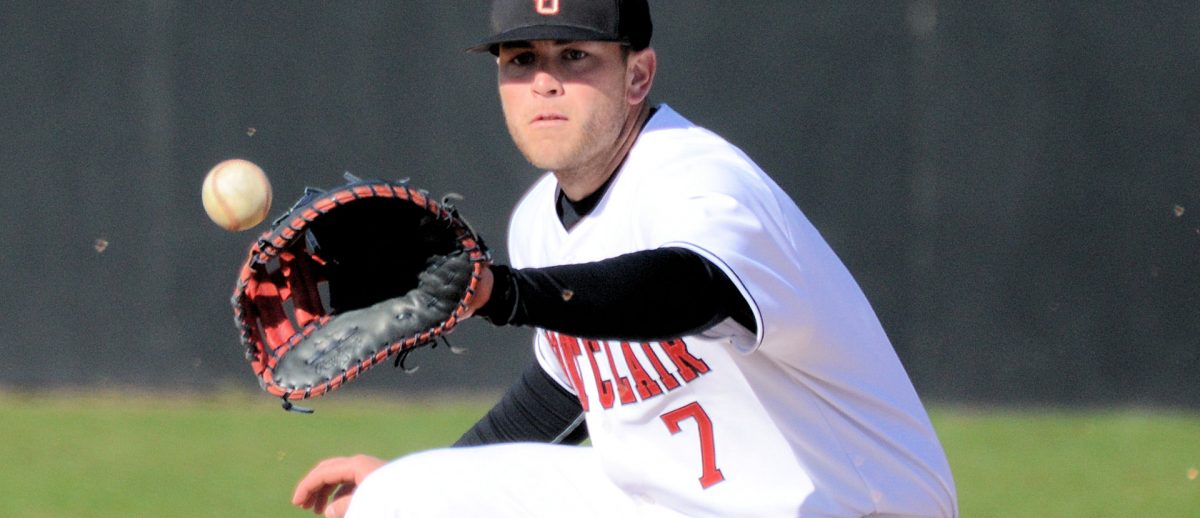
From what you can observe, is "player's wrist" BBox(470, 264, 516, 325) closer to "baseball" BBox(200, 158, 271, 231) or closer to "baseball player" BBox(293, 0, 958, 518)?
"baseball player" BBox(293, 0, 958, 518)

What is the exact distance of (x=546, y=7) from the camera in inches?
106

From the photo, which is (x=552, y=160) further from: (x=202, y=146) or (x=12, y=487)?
(x=202, y=146)

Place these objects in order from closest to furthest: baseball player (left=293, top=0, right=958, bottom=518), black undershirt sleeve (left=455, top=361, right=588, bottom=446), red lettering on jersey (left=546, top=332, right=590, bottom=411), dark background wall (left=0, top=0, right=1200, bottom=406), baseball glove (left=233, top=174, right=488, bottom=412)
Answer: baseball glove (left=233, top=174, right=488, bottom=412) → baseball player (left=293, top=0, right=958, bottom=518) → red lettering on jersey (left=546, top=332, right=590, bottom=411) → black undershirt sleeve (left=455, top=361, right=588, bottom=446) → dark background wall (left=0, top=0, right=1200, bottom=406)

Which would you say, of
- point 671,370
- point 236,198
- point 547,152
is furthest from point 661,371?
point 236,198

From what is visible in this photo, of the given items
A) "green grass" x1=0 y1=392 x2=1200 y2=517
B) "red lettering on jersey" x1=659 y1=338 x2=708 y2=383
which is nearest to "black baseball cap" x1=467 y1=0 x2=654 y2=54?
"red lettering on jersey" x1=659 y1=338 x2=708 y2=383

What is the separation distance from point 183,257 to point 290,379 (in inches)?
195

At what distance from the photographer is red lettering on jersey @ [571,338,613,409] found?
2.86 metres

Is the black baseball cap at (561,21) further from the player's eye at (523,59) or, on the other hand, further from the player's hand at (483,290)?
the player's hand at (483,290)

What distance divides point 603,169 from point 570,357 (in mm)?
393

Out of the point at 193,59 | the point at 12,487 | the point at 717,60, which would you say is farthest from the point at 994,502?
the point at 193,59

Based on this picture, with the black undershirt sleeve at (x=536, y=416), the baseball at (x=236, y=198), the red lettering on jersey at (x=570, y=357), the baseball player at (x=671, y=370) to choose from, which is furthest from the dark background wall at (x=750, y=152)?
the baseball player at (x=671, y=370)

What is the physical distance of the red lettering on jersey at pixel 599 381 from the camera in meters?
2.86

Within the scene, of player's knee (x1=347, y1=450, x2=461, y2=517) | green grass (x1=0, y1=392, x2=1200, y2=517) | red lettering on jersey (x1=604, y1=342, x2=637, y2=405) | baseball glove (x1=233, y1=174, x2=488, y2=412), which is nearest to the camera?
baseball glove (x1=233, y1=174, x2=488, y2=412)

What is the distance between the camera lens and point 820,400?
271 cm
